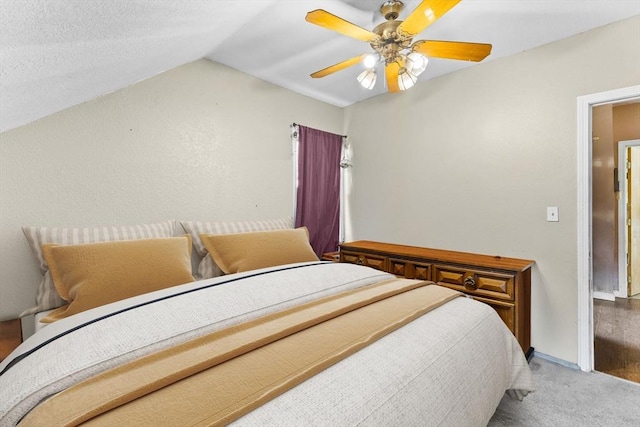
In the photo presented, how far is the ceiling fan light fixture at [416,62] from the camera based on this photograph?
5.59ft

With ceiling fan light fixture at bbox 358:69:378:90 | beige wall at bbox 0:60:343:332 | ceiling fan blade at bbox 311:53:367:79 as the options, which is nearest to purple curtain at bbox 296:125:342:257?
beige wall at bbox 0:60:343:332

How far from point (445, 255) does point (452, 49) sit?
5.07 feet

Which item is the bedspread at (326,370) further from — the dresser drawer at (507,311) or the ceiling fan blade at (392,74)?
the ceiling fan blade at (392,74)

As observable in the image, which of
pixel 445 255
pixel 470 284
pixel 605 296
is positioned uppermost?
pixel 445 255

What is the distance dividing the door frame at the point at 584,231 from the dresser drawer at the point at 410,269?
3.30 ft

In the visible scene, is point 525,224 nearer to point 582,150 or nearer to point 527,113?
point 582,150

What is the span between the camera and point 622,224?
12.5 ft

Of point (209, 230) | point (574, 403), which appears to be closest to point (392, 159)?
point (209, 230)

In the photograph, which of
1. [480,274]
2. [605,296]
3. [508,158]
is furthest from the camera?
[605,296]

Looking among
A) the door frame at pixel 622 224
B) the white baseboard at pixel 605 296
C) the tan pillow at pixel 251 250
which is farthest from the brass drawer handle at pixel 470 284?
the door frame at pixel 622 224

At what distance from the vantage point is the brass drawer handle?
7.23ft

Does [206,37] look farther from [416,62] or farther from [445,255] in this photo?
[445,255]

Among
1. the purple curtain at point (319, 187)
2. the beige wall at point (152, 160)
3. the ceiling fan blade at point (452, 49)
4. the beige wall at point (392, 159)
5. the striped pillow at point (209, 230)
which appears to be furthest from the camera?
the purple curtain at point (319, 187)

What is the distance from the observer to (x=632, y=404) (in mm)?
1785
